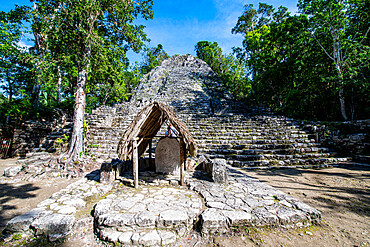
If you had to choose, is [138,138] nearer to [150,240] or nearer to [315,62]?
[150,240]

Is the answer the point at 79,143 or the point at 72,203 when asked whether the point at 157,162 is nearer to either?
the point at 72,203

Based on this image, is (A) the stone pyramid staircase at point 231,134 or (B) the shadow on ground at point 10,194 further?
(A) the stone pyramid staircase at point 231,134

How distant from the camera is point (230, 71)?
2312 centimetres

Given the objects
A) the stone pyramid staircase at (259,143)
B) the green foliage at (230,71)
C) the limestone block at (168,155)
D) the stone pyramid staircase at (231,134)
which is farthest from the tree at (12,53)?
the green foliage at (230,71)

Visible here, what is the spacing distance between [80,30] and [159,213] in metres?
7.04

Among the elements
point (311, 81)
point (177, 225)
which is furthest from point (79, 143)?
point (311, 81)

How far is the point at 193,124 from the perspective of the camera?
9.69m

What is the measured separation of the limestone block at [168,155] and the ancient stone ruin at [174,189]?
0.10 feet

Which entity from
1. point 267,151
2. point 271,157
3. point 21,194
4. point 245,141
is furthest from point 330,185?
point 21,194

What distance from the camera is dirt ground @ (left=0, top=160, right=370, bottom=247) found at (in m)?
2.12

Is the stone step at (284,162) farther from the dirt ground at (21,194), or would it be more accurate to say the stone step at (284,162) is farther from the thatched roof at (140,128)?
the dirt ground at (21,194)

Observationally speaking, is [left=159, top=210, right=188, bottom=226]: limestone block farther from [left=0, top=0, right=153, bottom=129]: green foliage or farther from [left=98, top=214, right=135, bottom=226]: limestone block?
[left=0, top=0, right=153, bottom=129]: green foliage

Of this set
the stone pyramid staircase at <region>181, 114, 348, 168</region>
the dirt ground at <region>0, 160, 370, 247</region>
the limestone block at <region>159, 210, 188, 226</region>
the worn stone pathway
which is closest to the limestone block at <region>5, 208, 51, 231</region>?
the worn stone pathway

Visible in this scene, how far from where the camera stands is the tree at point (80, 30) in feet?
18.5
